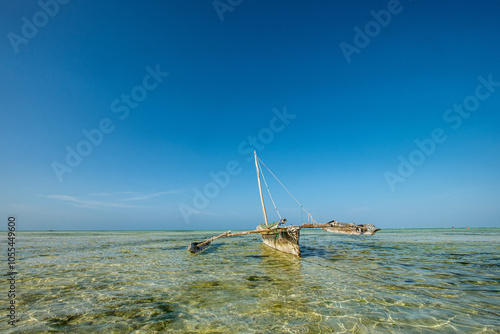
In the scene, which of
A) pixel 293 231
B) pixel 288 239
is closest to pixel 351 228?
pixel 293 231

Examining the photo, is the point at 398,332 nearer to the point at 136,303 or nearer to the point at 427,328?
the point at 427,328

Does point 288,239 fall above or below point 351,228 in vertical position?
below

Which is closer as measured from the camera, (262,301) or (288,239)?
(262,301)

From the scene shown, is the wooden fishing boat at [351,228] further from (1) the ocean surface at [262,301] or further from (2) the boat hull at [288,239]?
(1) the ocean surface at [262,301]

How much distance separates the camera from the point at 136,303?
308 inches

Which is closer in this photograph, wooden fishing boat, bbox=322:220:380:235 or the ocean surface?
the ocean surface

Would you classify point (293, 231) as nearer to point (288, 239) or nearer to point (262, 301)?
point (288, 239)

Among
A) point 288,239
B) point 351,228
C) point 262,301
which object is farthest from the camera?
point 288,239

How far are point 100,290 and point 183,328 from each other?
5.90 metres

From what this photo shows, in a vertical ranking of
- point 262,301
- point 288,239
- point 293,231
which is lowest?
point 262,301

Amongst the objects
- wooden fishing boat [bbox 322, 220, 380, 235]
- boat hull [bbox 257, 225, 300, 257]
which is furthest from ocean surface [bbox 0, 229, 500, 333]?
boat hull [bbox 257, 225, 300, 257]

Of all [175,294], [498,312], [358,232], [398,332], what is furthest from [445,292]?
[175,294]

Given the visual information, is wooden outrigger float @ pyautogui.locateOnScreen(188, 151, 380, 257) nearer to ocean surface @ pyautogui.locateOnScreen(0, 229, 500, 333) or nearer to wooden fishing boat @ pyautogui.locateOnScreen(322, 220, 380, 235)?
wooden fishing boat @ pyautogui.locateOnScreen(322, 220, 380, 235)

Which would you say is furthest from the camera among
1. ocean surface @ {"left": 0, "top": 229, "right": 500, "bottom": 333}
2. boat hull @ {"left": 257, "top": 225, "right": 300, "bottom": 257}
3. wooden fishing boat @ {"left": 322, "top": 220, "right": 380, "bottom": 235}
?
boat hull @ {"left": 257, "top": 225, "right": 300, "bottom": 257}
